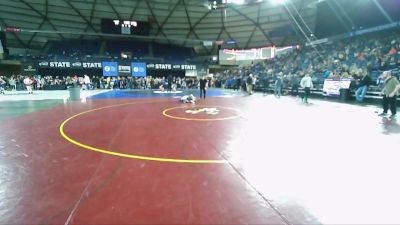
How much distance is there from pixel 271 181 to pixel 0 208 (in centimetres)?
299

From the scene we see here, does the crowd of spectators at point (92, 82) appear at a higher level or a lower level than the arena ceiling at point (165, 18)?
lower

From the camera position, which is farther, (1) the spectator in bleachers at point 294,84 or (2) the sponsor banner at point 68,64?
(2) the sponsor banner at point 68,64

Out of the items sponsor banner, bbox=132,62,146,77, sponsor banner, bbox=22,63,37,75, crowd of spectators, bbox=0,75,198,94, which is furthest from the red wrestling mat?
sponsor banner, bbox=22,63,37,75

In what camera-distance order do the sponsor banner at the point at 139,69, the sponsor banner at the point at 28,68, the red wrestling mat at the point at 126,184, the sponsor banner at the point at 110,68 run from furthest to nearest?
the sponsor banner at the point at 139,69, the sponsor banner at the point at 110,68, the sponsor banner at the point at 28,68, the red wrestling mat at the point at 126,184

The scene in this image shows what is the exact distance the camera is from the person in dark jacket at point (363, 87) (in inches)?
488

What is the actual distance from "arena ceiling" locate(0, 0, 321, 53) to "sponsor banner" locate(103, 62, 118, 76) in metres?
4.65

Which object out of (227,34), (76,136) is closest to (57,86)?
(227,34)

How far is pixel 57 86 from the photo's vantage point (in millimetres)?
26766

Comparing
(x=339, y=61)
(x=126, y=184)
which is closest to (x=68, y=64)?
(x=339, y=61)

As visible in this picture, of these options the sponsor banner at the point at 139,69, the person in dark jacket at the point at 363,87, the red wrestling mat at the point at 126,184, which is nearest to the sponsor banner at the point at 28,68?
the sponsor banner at the point at 139,69

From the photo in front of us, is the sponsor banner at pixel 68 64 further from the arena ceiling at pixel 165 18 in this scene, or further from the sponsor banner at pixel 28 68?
the arena ceiling at pixel 165 18

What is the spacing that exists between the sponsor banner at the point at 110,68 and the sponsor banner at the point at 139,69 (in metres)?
2.01

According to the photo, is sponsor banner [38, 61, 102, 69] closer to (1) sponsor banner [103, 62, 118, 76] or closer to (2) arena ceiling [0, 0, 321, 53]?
(1) sponsor banner [103, 62, 118, 76]

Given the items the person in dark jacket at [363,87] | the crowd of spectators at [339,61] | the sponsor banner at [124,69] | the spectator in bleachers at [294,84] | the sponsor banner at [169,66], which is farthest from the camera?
the sponsor banner at [169,66]
